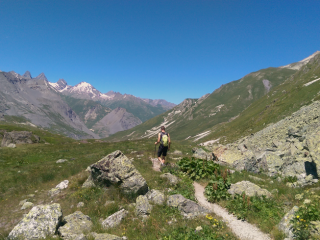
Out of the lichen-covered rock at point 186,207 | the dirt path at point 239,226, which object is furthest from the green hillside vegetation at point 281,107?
the lichen-covered rock at point 186,207

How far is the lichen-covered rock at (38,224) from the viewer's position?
8.54m

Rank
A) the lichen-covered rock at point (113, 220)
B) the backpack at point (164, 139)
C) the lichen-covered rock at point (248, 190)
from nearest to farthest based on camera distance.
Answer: the lichen-covered rock at point (113, 220) → the lichen-covered rock at point (248, 190) → the backpack at point (164, 139)

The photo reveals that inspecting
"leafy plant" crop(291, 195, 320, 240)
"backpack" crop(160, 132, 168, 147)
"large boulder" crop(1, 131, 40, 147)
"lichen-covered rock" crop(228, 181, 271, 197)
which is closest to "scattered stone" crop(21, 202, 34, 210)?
"backpack" crop(160, 132, 168, 147)

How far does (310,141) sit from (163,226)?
50.0ft

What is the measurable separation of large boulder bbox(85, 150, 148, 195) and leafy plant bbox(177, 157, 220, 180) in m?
5.99

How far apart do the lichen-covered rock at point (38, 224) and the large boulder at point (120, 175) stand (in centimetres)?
509

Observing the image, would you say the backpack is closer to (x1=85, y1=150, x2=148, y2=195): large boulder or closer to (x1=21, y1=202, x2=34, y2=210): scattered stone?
(x1=85, y1=150, x2=148, y2=195): large boulder

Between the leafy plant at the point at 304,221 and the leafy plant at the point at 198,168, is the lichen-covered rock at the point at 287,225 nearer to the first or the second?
the leafy plant at the point at 304,221

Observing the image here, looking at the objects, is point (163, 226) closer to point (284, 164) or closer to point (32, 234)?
point (32, 234)

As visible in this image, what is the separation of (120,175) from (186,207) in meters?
5.93

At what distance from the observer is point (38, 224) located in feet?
29.0

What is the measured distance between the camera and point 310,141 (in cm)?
1571

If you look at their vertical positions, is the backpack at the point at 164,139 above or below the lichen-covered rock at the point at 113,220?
above

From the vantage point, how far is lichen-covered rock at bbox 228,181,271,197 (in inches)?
484
